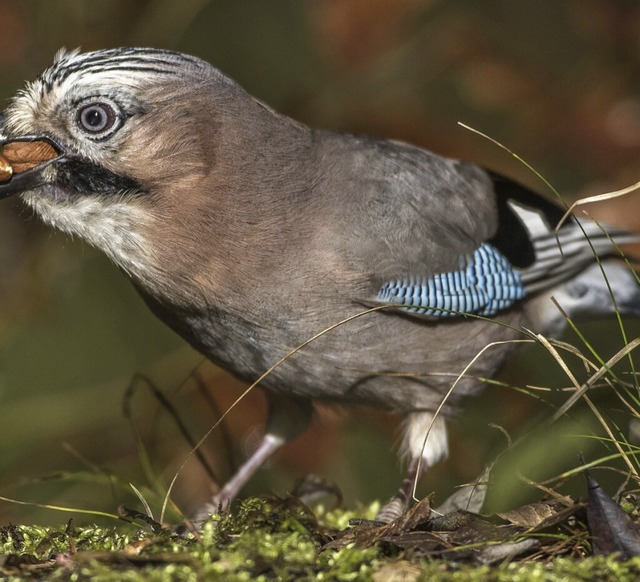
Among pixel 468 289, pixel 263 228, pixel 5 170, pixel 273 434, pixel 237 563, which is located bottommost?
pixel 273 434

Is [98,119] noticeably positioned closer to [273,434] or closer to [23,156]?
[23,156]

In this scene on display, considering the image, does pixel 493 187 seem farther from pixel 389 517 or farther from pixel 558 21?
pixel 558 21

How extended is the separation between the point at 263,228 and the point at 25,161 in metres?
0.74

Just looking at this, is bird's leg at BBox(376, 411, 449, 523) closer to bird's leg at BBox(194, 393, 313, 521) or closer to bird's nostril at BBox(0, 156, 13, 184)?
bird's leg at BBox(194, 393, 313, 521)

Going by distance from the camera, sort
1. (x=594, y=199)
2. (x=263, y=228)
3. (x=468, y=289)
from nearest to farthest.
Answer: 1. (x=594, y=199)
2. (x=263, y=228)
3. (x=468, y=289)

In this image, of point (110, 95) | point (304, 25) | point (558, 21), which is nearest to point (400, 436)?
point (110, 95)

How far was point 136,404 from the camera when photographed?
578 centimetres

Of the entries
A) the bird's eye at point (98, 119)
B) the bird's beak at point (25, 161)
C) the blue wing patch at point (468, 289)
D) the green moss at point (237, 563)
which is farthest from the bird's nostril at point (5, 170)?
the blue wing patch at point (468, 289)

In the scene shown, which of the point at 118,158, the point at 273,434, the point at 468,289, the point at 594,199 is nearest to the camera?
the point at 594,199

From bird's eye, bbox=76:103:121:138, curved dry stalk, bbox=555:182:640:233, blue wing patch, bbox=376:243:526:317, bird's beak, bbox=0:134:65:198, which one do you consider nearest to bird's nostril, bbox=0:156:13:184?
bird's beak, bbox=0:134:65:198

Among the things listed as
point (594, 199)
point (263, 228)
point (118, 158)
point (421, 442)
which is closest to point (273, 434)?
point (421, 442)

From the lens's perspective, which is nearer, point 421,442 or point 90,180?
point 90,180

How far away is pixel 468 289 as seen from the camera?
353 centimetres

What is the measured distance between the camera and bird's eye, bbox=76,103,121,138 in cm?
288
